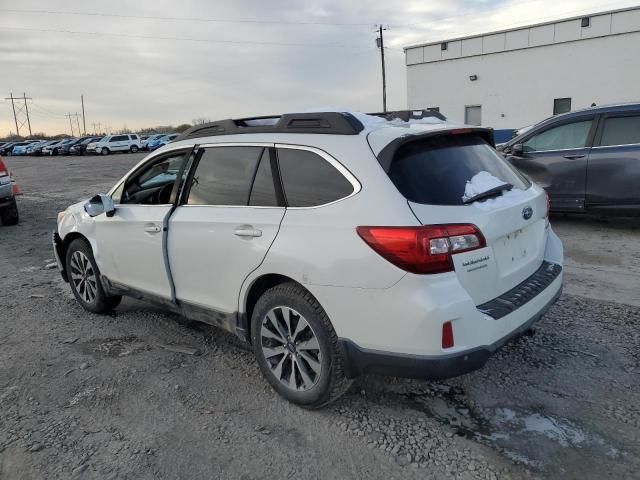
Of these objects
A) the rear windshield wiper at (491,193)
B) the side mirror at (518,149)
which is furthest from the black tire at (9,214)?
the rear windshield wiper at (491,193)

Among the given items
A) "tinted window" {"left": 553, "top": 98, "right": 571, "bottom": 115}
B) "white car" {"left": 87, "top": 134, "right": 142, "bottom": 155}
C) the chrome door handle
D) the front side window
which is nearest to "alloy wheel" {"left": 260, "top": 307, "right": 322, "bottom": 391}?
the chrome door handle

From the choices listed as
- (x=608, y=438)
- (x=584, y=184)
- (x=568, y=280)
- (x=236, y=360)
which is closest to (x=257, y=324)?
(x=236, y=360)

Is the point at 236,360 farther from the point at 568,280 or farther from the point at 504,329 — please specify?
the point at 568,280

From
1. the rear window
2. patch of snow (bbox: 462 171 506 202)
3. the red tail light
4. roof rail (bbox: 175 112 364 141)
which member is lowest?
the red tail light

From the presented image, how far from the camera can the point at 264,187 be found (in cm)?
329

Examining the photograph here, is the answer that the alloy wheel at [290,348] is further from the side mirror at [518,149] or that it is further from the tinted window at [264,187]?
the side mirror at [518,149]

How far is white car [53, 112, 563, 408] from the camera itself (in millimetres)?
2617

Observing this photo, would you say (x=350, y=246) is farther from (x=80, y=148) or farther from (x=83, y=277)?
(x=80, y=148)

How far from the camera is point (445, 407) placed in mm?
3152

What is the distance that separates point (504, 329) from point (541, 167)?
18.7ft

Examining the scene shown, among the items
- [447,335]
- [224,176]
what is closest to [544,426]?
[447,335]

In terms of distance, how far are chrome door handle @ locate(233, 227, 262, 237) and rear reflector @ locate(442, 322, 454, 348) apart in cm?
123

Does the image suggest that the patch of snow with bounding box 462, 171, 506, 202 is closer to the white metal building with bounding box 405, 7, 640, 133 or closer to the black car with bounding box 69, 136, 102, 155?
the white metal building with bounding box 405, 7, 640, 133

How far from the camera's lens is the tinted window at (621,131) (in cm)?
703
